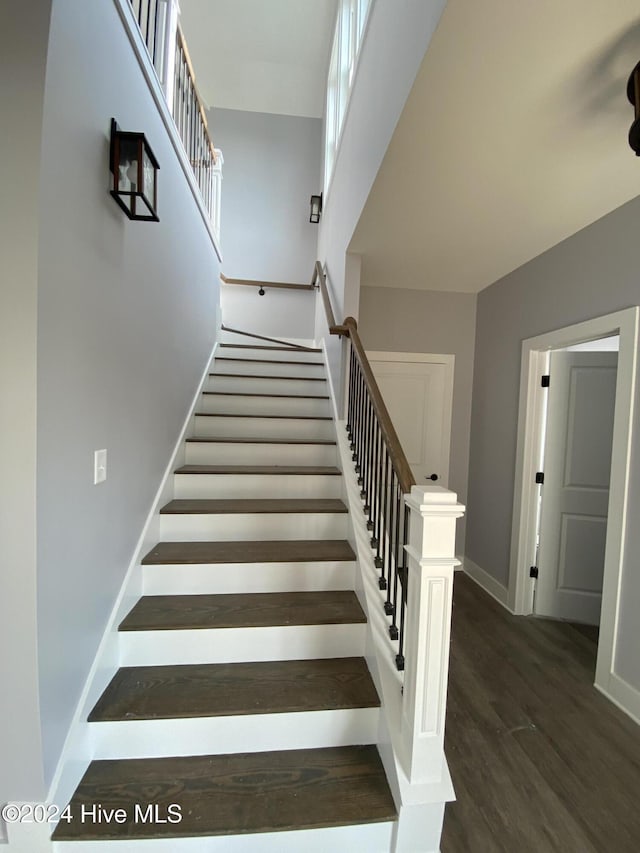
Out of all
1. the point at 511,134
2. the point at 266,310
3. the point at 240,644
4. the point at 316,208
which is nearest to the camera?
the point at 511,134

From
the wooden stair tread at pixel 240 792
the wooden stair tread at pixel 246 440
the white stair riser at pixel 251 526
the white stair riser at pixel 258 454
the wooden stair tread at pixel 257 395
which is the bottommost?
the wooden stair tread at pixel 240 792

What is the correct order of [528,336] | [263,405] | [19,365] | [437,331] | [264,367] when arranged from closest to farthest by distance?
[19,365]
[528,336]
[263,405]
[437,331]
[264,367]

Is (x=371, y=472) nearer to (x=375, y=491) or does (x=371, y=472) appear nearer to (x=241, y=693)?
(x=375, y=491)

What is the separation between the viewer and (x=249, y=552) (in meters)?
2.03

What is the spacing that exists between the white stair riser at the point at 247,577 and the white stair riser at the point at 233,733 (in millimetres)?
577

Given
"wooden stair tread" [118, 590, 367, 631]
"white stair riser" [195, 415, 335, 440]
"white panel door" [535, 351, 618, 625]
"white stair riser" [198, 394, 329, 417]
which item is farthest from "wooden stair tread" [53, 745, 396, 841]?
"white stair riser" [198, 394, 329, 417]

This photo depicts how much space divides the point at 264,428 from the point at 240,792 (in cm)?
211

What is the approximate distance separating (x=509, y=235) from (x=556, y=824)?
291cm

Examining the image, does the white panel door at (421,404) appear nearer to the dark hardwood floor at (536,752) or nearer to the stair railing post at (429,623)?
the dark hardwood floor at (536,752)

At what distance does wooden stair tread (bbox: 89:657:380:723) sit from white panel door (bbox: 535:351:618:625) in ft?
6.35

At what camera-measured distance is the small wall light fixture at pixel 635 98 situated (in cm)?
124

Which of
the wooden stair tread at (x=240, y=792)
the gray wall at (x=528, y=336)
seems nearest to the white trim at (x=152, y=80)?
the gray wall at (x=528, y=336)

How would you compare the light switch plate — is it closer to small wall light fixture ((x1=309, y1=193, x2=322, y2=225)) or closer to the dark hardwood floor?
the dark hardwood floor

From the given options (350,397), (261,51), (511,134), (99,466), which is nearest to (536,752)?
(350,397)
